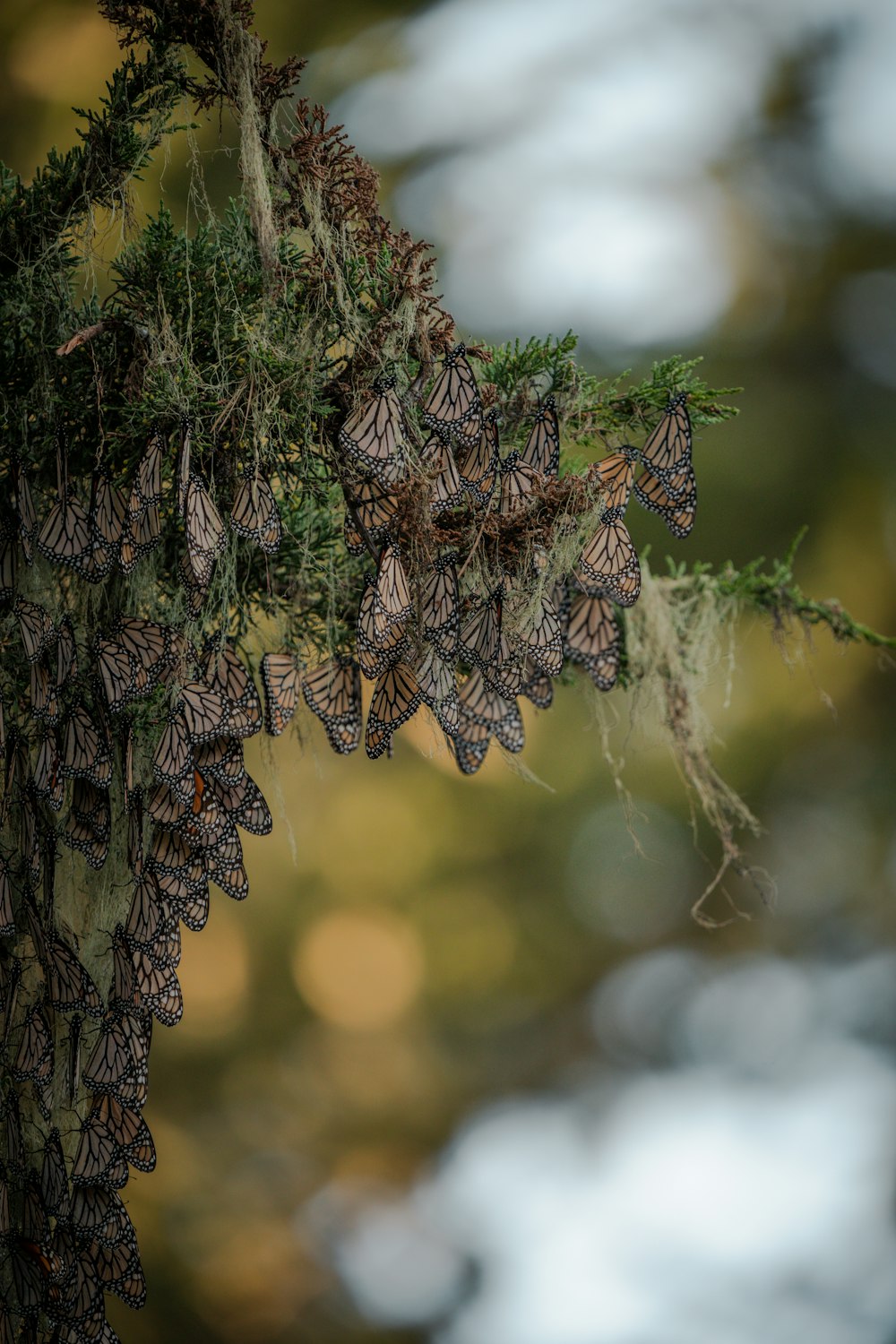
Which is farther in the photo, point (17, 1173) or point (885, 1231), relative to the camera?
point (885, 1231)

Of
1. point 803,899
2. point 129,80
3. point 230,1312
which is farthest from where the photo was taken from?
point 803,899

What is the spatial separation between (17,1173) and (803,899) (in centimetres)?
231

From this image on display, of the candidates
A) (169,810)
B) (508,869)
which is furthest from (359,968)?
(169,810)

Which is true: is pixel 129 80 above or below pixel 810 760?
below

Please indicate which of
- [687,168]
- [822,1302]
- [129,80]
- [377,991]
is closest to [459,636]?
[129,80]

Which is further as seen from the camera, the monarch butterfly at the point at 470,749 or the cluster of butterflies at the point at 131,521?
the monarch butterfly at the point at 470,749

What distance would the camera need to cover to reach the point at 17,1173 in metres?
0.65

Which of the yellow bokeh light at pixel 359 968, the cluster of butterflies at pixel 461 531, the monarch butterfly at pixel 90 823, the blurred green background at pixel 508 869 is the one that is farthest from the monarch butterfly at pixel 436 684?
the yellow bokeh light at pixel 359 968

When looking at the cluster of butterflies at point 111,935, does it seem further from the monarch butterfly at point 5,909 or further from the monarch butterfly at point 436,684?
the monarch butterfly at point 436,684

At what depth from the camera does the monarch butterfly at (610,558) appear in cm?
63

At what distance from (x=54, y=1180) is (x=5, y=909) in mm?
165

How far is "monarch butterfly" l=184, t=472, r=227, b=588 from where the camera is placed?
57 centimetres

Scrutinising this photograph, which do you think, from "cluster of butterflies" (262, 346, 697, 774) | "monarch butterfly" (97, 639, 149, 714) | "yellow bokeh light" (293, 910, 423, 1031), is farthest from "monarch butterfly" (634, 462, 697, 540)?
"yellow bokeh light" (293, 910, 423, 1031)

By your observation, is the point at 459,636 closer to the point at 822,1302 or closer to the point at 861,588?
the point at 861,588
